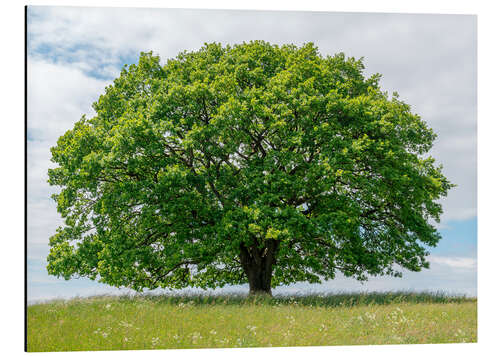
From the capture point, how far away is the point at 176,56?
659 inches

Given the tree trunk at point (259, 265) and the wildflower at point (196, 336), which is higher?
the tree trunk at point (259, 265)

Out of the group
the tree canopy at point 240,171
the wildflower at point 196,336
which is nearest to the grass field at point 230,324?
the wildflower at point 196,336

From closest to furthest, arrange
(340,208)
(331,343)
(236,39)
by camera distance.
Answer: (331,343), (236,39), (340,208)

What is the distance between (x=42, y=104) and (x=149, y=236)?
5.85 meters

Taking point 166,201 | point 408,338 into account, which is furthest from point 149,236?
point 408,338

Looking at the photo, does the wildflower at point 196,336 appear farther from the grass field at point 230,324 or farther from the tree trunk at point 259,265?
the tree trunk at point 259,265

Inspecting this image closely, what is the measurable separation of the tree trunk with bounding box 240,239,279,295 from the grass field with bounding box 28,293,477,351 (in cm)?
227

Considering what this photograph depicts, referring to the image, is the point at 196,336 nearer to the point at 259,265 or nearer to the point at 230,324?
the point at 230,324

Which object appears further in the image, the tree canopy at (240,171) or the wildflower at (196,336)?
the tree canopy at (240,171)

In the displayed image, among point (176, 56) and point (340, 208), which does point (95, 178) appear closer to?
point (176, 56)

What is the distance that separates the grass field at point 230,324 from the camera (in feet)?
37.6

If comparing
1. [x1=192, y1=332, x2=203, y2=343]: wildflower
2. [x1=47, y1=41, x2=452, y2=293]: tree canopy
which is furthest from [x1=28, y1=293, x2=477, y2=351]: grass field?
[x1=47, y1=41, x2=452, y2=293]: tree canopy

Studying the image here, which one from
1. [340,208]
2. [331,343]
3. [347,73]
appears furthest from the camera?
[347,73]

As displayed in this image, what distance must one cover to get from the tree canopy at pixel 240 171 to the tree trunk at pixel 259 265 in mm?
40
